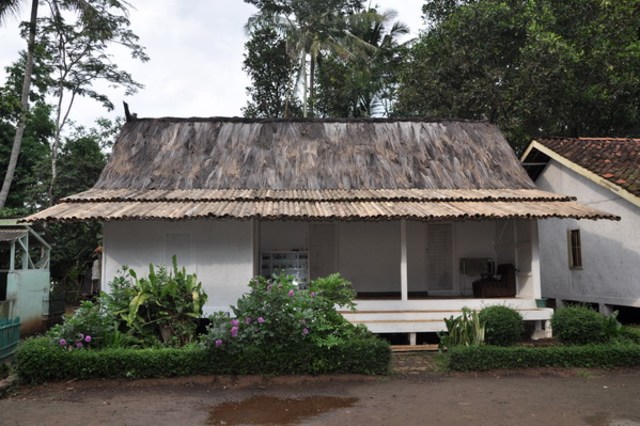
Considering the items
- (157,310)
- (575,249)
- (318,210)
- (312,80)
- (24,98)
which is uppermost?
(312,80)

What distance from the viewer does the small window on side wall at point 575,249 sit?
43.2 feet

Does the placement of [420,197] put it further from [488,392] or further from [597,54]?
[597,54]

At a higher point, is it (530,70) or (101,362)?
Result: (530,70)

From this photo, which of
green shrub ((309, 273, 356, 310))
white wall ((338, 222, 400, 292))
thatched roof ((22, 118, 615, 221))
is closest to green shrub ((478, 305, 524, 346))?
thatched roof ((22, 118, 615, 221))

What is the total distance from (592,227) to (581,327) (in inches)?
204

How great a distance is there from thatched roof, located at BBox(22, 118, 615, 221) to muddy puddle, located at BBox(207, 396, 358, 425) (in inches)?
140

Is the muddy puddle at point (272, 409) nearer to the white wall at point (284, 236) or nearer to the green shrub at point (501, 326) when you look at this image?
the green shrub at point (501, 326)

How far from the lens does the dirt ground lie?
5750 millimetres

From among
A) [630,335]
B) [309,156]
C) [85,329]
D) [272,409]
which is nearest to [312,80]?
[309,156]

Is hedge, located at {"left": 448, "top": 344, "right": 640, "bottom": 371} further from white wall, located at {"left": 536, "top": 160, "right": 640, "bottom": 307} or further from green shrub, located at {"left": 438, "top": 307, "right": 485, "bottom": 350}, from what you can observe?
white wall, located at {"left": 536, "top": 160, "right": 640, "bottom": 307}

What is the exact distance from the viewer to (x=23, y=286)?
1243 cm

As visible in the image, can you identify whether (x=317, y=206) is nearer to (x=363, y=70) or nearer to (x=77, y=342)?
(x=77, y=342)

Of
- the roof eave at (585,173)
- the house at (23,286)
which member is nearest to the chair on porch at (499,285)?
the roof eave at (585,173)

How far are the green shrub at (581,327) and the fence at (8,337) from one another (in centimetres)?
915
